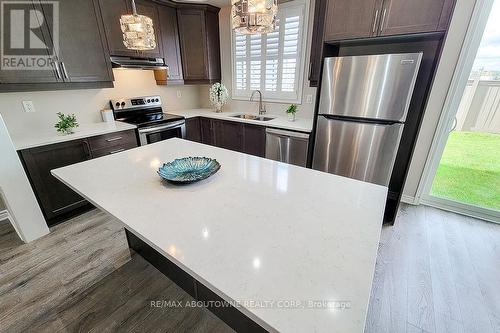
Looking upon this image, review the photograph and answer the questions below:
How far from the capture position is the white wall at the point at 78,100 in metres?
2.27

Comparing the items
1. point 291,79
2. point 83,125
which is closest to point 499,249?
point 291,79

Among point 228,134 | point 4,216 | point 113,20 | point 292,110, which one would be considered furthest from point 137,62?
point 4,216

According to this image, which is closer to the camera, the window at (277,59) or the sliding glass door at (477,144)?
the sliding glass door at (477,144)

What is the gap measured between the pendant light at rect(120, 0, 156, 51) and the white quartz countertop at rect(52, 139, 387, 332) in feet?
2.58

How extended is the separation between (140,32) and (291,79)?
86.5 inches

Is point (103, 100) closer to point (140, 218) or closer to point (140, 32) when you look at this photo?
point (140, 32)

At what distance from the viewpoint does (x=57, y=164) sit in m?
2.19

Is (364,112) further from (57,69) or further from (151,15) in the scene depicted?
(57,69)

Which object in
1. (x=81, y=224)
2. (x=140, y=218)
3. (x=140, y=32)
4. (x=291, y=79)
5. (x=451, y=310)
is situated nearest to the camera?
(x=140, y=218)

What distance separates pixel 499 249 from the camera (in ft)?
6.55

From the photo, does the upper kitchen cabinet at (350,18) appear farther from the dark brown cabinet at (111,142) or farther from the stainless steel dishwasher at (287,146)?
the dark brown cabinet at (111,142)

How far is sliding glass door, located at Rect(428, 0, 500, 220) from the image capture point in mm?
2100

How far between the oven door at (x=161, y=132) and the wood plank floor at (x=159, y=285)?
110 cm

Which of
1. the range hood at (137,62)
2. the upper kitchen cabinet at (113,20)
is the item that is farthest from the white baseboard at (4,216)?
the upper kitchen cabinet at (113,20)
